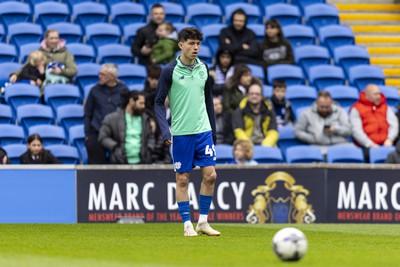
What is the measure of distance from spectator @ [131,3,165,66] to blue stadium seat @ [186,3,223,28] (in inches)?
61.7

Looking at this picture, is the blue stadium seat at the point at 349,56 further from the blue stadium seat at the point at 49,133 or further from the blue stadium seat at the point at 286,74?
the blue stadium seat at the point at 49,133

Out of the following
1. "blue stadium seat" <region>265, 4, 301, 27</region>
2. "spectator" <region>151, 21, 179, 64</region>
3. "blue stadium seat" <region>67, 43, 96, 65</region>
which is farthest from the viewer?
"blue stadium seat" <region>265, 4, 301, 27</region>

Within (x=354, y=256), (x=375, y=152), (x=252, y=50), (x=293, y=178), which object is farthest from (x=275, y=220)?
(x=354, y=256)

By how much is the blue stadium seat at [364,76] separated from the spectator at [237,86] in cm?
320

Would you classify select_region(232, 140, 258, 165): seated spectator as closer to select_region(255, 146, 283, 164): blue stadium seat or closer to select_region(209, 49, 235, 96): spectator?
select_region(255, 146, 283, 164): blue stadium seat

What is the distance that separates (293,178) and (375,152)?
2033mm

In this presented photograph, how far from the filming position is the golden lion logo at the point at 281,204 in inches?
607

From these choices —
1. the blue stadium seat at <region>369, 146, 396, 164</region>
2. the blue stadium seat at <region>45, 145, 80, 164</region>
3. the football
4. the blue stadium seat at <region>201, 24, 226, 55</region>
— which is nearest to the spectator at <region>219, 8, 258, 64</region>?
the blue stadium seat at <region>201, 24, 226, 55</region>

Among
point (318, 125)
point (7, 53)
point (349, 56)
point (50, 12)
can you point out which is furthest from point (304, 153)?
point (50, 12)

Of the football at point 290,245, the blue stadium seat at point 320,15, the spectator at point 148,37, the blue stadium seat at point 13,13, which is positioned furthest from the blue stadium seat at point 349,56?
the football at point 290,245

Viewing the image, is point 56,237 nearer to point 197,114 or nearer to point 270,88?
point 197,114

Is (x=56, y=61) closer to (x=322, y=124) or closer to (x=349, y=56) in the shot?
(x=322, y=124)

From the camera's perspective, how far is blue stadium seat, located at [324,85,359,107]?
61.7 ft

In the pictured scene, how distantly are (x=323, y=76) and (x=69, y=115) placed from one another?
186 inches
